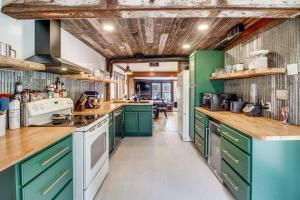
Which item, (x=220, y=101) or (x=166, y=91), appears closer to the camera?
(x=220, y=101)

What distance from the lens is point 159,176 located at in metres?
3.02

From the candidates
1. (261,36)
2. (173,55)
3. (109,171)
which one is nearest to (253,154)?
(261,36)

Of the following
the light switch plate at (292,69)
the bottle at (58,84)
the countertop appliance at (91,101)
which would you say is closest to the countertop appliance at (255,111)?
the light switch plate at (292,69)

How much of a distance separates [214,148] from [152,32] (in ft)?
7.42

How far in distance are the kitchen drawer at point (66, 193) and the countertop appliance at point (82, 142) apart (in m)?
0.08

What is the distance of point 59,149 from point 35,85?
45.9 inches

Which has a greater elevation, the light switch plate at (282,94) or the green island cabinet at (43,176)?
the light switch plate at (282,94)

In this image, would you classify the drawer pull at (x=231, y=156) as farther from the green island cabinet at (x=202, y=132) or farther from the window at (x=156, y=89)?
the window at (x=156, y=89)

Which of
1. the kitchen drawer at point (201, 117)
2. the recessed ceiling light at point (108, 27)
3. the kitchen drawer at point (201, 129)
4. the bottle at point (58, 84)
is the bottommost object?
the kitchen drawer at point (201, 129)

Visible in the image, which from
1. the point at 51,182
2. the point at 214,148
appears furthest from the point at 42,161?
the point at 214,148

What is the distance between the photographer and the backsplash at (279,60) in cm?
223

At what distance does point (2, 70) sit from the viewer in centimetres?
195

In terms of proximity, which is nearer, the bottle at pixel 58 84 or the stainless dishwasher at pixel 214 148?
the stainless dishwasher at pixel 214 148

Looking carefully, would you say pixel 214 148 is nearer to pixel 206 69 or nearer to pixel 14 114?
pixel 206 69
